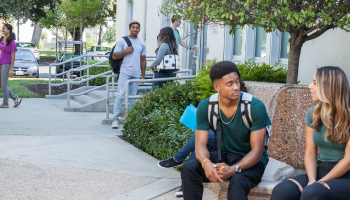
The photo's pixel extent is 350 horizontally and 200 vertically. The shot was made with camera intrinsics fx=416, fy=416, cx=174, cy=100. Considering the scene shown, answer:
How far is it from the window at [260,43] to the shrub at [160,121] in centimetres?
278

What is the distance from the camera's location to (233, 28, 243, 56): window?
9.36m

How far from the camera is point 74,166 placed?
4.96 meters

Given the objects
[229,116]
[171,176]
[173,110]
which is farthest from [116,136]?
[229,116]

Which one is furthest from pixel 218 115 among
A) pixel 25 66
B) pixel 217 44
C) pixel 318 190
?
pixel 25 66

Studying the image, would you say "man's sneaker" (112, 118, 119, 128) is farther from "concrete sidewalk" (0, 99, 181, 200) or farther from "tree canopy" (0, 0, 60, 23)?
"tree canopy" (0, 0, 60, 23)

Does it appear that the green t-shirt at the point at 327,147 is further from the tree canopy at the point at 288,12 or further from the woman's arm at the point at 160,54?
the woman's arm at the point at 160,54

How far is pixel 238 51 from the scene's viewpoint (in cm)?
941

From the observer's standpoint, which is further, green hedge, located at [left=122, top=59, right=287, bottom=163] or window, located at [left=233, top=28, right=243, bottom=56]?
window, located at [left=233, top=28, right=243, bottom=56]

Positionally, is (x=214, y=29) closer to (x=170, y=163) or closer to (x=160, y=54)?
(x=160, y=54)

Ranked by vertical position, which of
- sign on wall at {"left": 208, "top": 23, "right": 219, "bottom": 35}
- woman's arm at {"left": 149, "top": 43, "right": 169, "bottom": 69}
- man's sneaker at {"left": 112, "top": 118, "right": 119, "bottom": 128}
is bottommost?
man's sneaker at {"left": 112, "top": 118, "right": 119, "bottom": 128}

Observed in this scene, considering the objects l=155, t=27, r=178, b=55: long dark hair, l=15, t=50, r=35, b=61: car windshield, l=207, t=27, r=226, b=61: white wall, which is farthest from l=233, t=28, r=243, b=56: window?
l=15, t=50, r=35, b=61: car windshield

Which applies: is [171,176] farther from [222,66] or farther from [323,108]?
[323,108]

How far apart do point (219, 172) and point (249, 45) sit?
19.6 feet

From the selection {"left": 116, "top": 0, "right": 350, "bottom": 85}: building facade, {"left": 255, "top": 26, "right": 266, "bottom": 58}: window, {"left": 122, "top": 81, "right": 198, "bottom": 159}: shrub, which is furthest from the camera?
{"left": 255, "top": 26, "right": 266, "bottom": 58}: window
